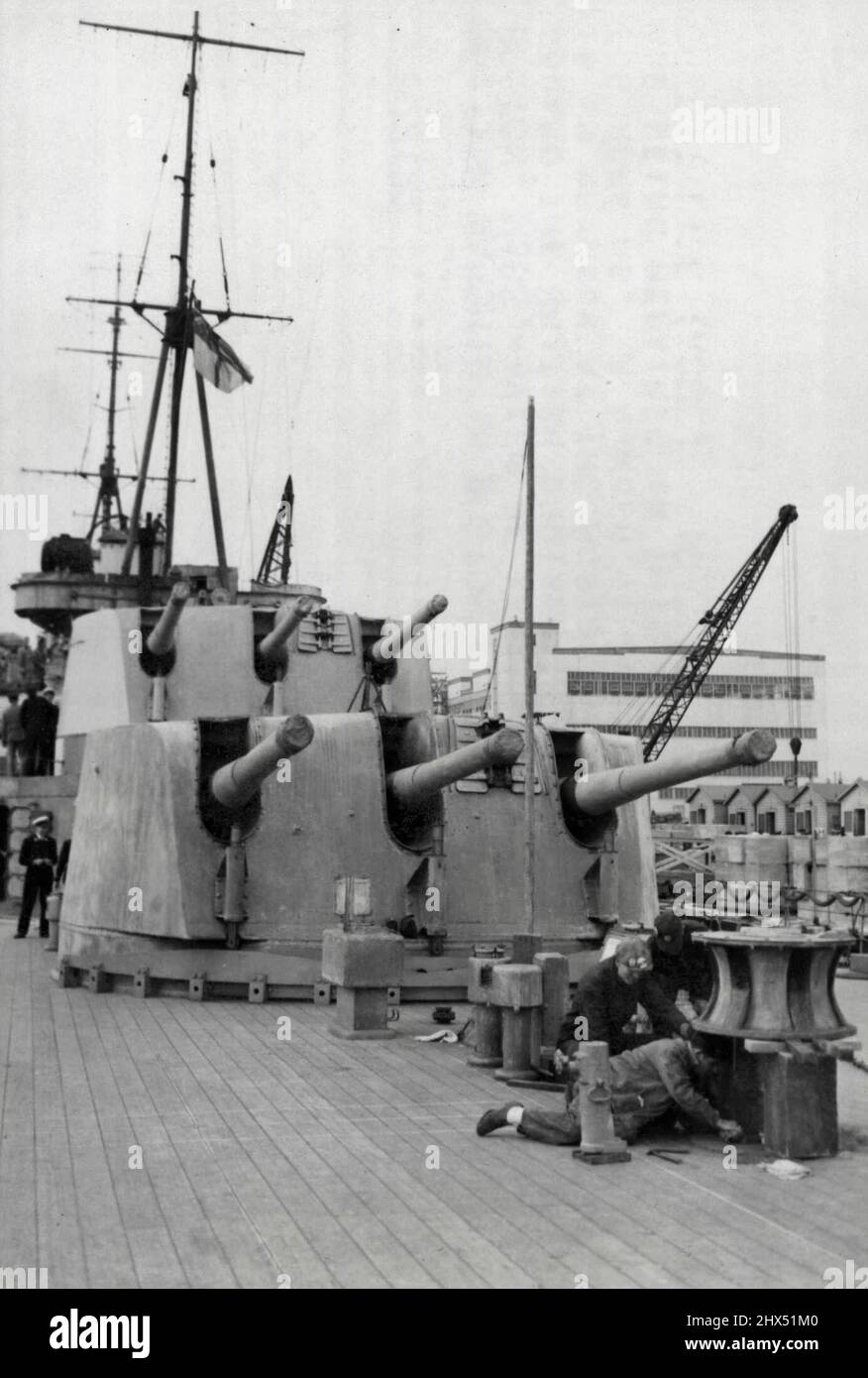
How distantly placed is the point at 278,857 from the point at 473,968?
2437mm

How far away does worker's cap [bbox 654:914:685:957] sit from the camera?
263 inches

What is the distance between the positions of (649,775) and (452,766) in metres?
1.17

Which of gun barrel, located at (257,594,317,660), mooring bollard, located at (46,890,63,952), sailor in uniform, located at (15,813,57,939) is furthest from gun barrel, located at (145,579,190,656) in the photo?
sailor in uniform, located at (15,813,57,939)

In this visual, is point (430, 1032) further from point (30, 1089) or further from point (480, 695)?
point (480, 695)

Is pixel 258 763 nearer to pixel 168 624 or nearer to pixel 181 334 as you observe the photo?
pixel 168 624

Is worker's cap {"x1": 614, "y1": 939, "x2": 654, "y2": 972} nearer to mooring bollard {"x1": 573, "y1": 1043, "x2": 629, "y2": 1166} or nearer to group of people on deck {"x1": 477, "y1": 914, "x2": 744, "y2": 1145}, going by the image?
group of people on deck {"x1": 477, "y1": 914, "x2": 744, "y2": 1145}

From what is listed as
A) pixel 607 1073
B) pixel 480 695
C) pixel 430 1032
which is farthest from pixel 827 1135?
pixel 480 695

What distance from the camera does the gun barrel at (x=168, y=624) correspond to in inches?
437

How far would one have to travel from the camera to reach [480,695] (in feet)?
149

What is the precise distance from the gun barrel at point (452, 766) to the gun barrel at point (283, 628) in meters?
1.43

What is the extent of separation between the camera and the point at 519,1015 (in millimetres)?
7469

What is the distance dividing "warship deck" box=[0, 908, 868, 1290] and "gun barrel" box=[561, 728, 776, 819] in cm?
164
